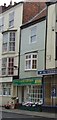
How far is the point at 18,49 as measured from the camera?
39281mm

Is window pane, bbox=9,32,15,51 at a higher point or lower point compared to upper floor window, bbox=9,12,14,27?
lower

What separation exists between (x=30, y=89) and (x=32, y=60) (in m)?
3.10

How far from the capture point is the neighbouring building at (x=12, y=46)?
1558 inches

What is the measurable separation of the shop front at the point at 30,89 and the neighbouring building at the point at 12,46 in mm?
1139

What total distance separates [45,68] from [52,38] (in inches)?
113

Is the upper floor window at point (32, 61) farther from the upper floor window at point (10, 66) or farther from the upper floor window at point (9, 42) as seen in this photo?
the upper floor window at point (9, 42)

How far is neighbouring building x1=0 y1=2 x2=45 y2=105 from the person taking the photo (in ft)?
130

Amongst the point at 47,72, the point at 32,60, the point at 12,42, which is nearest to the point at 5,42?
the point at 12,42

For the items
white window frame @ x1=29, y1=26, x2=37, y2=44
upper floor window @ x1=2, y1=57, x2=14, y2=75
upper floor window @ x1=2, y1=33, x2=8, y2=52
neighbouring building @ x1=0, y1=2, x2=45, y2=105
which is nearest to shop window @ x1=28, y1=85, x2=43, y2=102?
neighbouring building @ x1=0, y1=2, x2=45, y2=105

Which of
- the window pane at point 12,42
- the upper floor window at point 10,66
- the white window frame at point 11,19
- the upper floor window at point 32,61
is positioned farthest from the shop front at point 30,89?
the white window frame at point 11,19

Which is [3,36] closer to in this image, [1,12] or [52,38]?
[1,12]

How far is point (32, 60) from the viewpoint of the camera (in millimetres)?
35438

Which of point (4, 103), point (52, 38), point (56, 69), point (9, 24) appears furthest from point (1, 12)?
point (56, 69)

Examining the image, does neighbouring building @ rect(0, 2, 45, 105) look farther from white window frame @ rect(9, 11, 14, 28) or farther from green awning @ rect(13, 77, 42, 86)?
green awning @ rect(13, 77, 42, 86)
